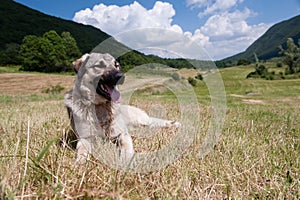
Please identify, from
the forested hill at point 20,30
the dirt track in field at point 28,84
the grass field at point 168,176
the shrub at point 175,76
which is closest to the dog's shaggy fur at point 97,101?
the grass field at point 168,176

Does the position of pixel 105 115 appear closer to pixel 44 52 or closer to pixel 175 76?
pixel 175 76

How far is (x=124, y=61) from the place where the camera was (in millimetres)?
3588

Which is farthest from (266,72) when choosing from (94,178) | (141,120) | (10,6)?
(10,6)

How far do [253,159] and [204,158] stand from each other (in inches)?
17.8

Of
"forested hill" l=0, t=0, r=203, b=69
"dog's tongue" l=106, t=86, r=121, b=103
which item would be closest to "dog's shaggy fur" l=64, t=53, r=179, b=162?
"dog's tongue" l=106, t=86, r=121, b=103

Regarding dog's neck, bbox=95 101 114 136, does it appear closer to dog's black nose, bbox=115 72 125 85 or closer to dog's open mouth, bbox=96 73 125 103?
dog's open mouth, bbox=96 73 125 103

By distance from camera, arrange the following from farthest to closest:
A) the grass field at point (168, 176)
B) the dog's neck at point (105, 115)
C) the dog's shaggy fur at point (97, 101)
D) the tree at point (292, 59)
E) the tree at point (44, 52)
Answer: the tree at point (292, 59) → the tree at point (44, 52) → the dog's neck at point (105, 115) → the dog's shaggy fur at point (97, 101) → the grass field at point (168, 176)

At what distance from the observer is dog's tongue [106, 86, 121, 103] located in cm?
349

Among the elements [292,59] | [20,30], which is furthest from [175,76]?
[20,30]

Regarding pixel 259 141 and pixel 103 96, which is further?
pixel 103 96

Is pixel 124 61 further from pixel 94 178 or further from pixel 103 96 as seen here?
pixel 94 178

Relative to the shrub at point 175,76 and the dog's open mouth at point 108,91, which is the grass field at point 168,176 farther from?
the shrub at point 175,76

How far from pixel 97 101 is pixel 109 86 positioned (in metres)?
0.27

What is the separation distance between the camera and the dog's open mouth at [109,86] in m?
3.45
